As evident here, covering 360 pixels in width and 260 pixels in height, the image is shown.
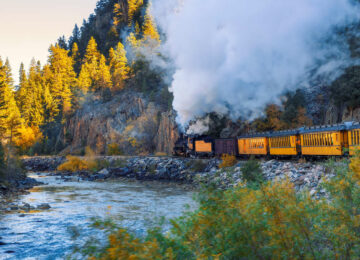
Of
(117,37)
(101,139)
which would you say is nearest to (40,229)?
(101,139)

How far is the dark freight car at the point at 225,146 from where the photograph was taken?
33.0m

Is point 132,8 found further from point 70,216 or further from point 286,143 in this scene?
point 70,216

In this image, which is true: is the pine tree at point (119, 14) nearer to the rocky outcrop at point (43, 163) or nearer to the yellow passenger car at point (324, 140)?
the rocky outcrop at point (43, 163)

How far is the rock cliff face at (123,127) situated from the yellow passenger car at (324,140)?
32.3 m

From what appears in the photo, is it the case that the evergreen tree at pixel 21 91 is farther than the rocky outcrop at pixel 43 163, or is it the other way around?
the evergreen tree at pixel 21 91

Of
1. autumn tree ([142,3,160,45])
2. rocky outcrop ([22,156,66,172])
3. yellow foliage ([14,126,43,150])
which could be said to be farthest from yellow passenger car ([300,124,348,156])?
yellow foliage ([14,126,43,150])

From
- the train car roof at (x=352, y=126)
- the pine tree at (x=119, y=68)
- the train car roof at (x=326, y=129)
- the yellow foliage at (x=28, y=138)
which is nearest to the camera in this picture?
the train car roof at (x=352, y=126)

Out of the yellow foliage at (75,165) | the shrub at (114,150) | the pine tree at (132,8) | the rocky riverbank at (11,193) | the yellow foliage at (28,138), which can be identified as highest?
the pine tree at (132,8)

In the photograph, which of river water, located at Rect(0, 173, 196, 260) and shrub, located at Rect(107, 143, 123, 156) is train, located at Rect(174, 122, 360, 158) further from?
shrub, located at Rect(107, 143, 123, 156)

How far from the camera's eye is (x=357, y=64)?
38.3m

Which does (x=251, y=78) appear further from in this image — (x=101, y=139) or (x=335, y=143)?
(x=101, y=139)

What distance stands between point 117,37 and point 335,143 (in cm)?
8761

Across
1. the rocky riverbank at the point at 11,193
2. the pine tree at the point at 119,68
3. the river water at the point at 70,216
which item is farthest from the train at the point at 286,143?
the pine tree at the point at 119,68

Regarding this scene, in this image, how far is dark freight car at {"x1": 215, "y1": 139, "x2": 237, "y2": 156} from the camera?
32969 millimetres
